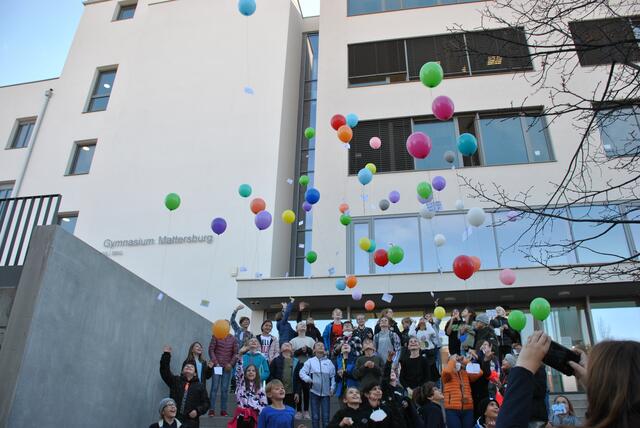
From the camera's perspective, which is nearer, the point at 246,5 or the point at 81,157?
→ the point at 246,5

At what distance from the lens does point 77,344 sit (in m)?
6.96

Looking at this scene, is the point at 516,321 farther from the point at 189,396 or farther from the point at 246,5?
the point at 246,5

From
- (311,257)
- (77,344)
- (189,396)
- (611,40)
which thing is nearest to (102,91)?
(311,257)

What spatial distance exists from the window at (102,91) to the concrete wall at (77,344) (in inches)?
523

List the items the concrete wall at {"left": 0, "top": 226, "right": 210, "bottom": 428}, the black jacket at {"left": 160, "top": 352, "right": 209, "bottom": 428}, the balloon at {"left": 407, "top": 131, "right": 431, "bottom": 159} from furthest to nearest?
the balloon at {"left": 407, "top": 131, "right": 431, "bottom": 159} → the black jacket at {"left": 160, "top": 352, "right": 209, "bottom": 428} → the concrete wall at {"left": 0, "top": 226, "right": 210, "bottom": 428}

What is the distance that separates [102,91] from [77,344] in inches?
633

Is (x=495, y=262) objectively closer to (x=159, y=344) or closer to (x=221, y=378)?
(x=221, y=378)

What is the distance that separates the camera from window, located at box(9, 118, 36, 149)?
67.6 ft

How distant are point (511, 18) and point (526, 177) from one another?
568 cm

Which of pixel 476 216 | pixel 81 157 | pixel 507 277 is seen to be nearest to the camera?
pixel 476 216

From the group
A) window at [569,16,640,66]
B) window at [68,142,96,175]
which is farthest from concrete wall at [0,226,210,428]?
window at [68,142,96,175]

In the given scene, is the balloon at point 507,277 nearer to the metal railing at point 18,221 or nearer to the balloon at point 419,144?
the balloon at point 419,144

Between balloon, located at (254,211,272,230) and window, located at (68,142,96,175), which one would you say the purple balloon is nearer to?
balloon, located at (254,211,272,230)

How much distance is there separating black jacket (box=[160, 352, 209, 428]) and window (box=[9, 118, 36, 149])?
52.9 feet
